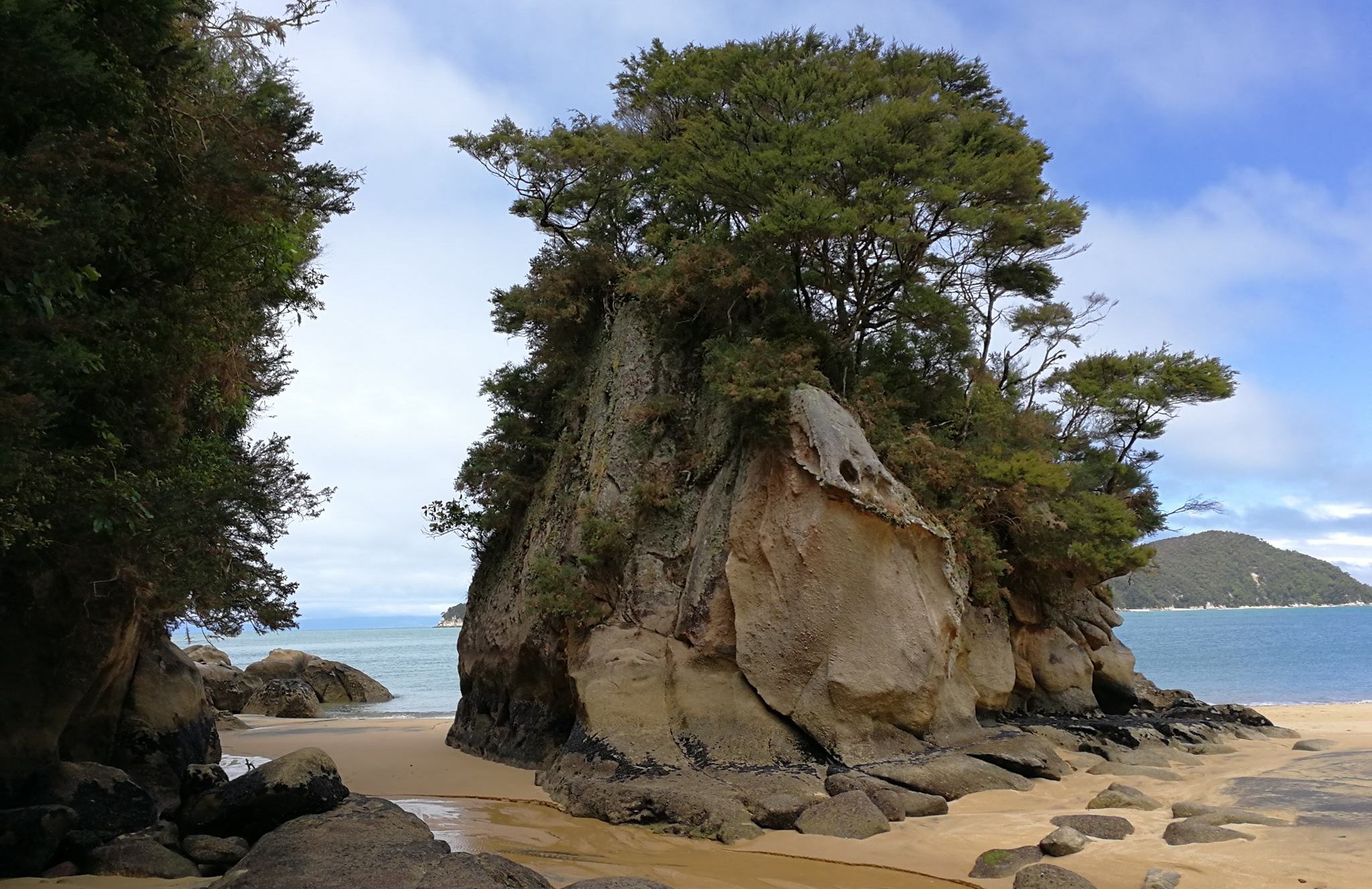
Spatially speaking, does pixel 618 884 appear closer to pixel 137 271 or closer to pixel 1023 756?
pixel 137 271

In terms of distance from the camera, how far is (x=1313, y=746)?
14477 mm

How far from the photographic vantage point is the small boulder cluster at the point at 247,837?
6.59 m

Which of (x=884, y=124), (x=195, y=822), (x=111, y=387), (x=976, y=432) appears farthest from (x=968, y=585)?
(x=111, y=387)

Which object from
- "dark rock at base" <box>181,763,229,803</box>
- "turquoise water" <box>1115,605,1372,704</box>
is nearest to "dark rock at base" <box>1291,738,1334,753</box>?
"turquoise water" <box>1115,605,1372,704</box>

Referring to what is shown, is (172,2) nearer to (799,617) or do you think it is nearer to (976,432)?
(799,617)

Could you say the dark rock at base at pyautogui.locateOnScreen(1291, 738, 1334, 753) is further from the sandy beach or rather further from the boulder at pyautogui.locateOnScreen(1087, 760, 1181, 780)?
the boulder at pyautogui.locateOnScreen(1087, 760, 1181, 780)

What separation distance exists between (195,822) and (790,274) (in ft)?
38.8

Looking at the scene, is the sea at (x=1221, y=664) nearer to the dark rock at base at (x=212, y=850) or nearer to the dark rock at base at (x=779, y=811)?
the dark rock at base at (x=212, y=850)

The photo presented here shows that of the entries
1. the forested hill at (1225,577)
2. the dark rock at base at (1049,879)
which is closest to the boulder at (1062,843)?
the dark rock at base at (1049,879)

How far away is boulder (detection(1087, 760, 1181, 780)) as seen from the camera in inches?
473

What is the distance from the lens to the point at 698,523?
13.7 metres

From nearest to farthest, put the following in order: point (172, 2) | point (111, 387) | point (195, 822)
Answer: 1. point (172, 2)
2. point (111, 387)
3. point (195, 822)

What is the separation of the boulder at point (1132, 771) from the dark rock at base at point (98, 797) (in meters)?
11.4

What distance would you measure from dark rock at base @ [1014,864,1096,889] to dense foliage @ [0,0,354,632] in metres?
7.40
